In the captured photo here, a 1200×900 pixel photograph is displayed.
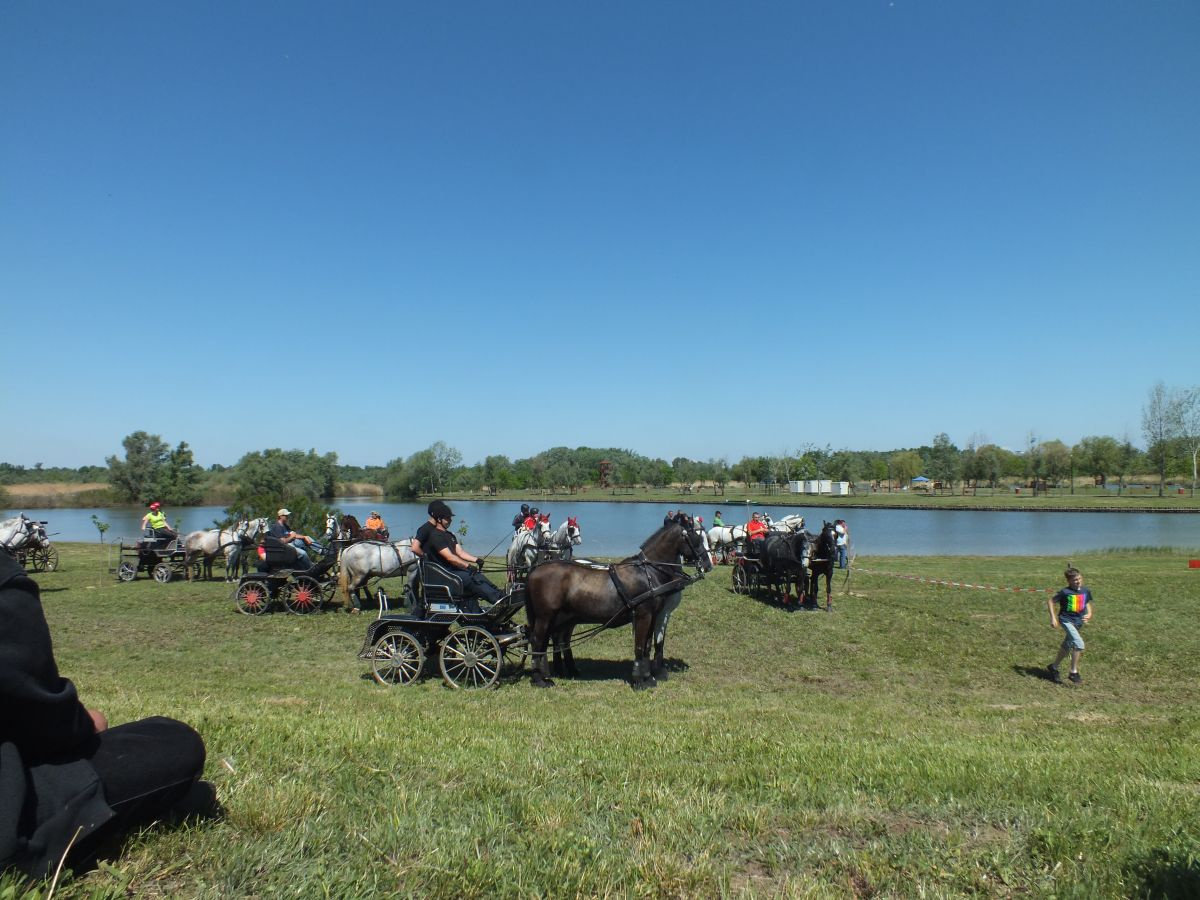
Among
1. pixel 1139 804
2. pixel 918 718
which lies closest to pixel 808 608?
pixel 918 718

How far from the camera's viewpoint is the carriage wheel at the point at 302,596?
15531mm

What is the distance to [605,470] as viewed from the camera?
16000 centimetres

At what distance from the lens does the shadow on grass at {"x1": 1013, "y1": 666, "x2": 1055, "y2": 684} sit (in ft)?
36.9

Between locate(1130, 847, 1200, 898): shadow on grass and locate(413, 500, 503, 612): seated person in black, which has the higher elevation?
locate(413, 500, 503, 612): seated person in black

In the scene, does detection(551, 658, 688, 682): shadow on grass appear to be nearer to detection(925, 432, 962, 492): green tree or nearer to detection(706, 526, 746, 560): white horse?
detection(706, 526, 746, 560): white horse

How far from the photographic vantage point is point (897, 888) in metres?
3.12

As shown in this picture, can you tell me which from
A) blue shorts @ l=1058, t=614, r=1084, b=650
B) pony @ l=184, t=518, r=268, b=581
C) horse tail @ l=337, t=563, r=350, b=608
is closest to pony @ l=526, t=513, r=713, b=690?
blue shorts @ l=1058, t=614, r=1084, b=650

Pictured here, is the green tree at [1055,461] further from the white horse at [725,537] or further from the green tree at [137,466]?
the green tree at [137,466]

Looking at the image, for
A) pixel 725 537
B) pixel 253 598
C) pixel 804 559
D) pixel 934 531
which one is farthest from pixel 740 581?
pixel 934 531

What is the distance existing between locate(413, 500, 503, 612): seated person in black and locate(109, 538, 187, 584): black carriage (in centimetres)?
1381

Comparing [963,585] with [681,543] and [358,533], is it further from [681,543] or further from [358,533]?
[358,533]

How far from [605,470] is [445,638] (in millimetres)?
150588

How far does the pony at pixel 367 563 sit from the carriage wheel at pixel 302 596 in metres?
0.85

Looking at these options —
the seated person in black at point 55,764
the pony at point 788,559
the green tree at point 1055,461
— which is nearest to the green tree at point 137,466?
the pony at point 788,559
